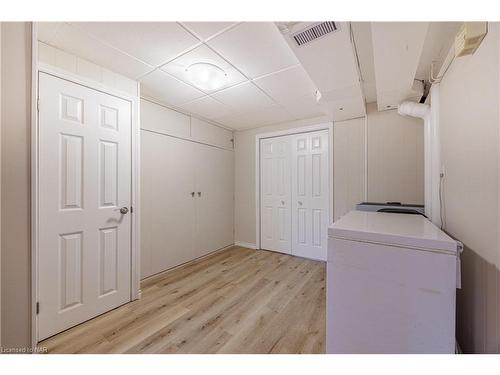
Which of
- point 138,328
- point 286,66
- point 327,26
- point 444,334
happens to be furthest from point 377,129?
point 138,328

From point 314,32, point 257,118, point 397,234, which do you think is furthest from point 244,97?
point 397,234

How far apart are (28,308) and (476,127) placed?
7.73 feet

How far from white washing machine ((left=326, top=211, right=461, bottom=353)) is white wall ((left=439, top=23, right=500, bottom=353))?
0.22 m

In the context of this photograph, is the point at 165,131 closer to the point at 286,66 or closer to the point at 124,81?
the point at 124,81

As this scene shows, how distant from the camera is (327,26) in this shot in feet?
4.06

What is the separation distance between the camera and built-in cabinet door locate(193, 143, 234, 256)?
3.22 m

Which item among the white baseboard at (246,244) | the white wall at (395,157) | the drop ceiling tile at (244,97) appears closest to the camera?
the drop ceiling tile at (244,97)

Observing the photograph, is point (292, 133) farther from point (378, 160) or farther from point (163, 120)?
point (163, 120)

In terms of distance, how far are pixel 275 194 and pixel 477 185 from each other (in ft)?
8.49

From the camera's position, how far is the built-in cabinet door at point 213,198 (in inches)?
127

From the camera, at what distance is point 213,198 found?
3.50 m

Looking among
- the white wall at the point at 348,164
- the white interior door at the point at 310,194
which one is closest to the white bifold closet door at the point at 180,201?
the white interior door at the point at 310,194

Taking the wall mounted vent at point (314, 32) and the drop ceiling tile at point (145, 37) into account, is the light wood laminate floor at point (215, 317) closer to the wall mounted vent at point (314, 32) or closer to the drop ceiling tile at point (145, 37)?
the wall mounted vent at point (314, 32)

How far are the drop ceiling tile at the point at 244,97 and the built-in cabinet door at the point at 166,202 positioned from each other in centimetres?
88
